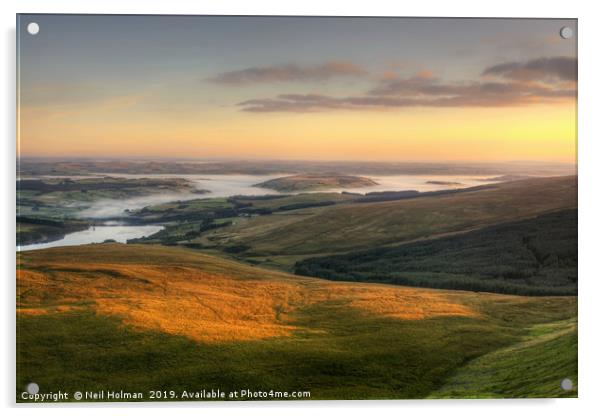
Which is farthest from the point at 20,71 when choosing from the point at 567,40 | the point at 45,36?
the point at 567,40

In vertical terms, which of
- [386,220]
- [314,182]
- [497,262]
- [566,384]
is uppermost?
[314,182]

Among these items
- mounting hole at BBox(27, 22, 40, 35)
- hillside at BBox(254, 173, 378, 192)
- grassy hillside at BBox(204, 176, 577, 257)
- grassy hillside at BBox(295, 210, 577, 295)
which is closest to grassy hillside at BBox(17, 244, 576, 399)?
grassy hillside at BBox(295, 210, 577, 295)

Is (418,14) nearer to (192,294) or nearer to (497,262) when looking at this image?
(497,262)

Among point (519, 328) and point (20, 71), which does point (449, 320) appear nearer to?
point (519, 328)

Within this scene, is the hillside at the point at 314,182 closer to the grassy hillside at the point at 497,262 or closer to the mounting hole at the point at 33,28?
the grassy hillside at the point at 497,262

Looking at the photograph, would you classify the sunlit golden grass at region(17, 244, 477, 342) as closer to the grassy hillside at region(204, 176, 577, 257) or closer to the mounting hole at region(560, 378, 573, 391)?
the grassy hillside at region(204, 176, 577, 257)

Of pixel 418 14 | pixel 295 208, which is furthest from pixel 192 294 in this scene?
pixel 418 14
